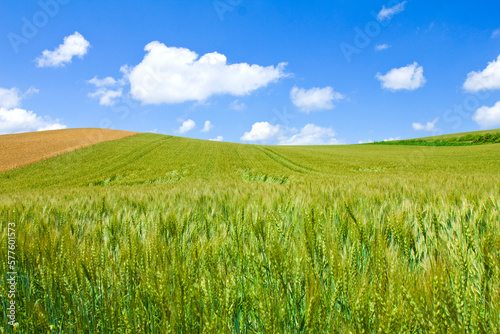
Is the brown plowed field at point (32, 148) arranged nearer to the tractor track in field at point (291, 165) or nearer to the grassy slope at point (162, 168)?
the grassy slope at point (162, 168)

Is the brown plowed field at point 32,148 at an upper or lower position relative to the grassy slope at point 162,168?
upper

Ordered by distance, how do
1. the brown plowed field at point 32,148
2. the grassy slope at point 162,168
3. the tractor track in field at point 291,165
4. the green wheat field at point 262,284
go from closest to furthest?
the green wheat field at point 262,284
the grassy slope at point 162,168
the tractor track in field at point 291,165
the brown plowed field at point 32,148

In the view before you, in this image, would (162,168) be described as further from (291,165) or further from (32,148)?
(32,148)

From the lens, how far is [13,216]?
2.11 m

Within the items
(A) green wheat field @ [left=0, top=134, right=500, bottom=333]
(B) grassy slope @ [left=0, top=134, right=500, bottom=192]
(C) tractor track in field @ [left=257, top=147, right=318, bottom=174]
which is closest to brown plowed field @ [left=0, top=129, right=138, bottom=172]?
(B) grassy slope @ [left=0, top=134, right=500, bottom=192]

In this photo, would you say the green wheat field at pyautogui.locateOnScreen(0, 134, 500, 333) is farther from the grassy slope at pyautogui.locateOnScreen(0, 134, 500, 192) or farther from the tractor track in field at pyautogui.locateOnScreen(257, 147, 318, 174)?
the tractor track in field at pyautogui.locateOnScreen(257, 147, 318, 174)

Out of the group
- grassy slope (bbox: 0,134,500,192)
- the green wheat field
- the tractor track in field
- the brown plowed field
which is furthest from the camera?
the brown plowed field

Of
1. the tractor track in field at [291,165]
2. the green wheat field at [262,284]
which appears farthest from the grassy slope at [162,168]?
the green wheat field at [262,284]

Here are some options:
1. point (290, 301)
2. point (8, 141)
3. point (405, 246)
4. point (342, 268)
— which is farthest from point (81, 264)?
point (8, 141)

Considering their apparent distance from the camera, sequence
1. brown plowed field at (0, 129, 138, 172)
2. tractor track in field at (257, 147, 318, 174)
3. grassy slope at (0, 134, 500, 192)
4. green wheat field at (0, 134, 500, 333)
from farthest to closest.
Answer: brown plowed field at (0, 129, 138, 172) < tractor track in field at (257, 147, 318, 174) < grassy slope at (0, 134, 500, 192) < green wheat field at (0, 134, 500, 333)

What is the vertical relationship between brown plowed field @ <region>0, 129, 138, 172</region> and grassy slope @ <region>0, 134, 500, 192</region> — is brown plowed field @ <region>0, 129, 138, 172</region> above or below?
above

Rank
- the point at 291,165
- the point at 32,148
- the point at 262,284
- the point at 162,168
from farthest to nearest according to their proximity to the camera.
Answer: the point at 32,148 < the point at 291,165 < the point at 162,168 < the point at 262,284

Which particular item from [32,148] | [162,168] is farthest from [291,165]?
[32,148]

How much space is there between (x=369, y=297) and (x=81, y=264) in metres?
1.18
